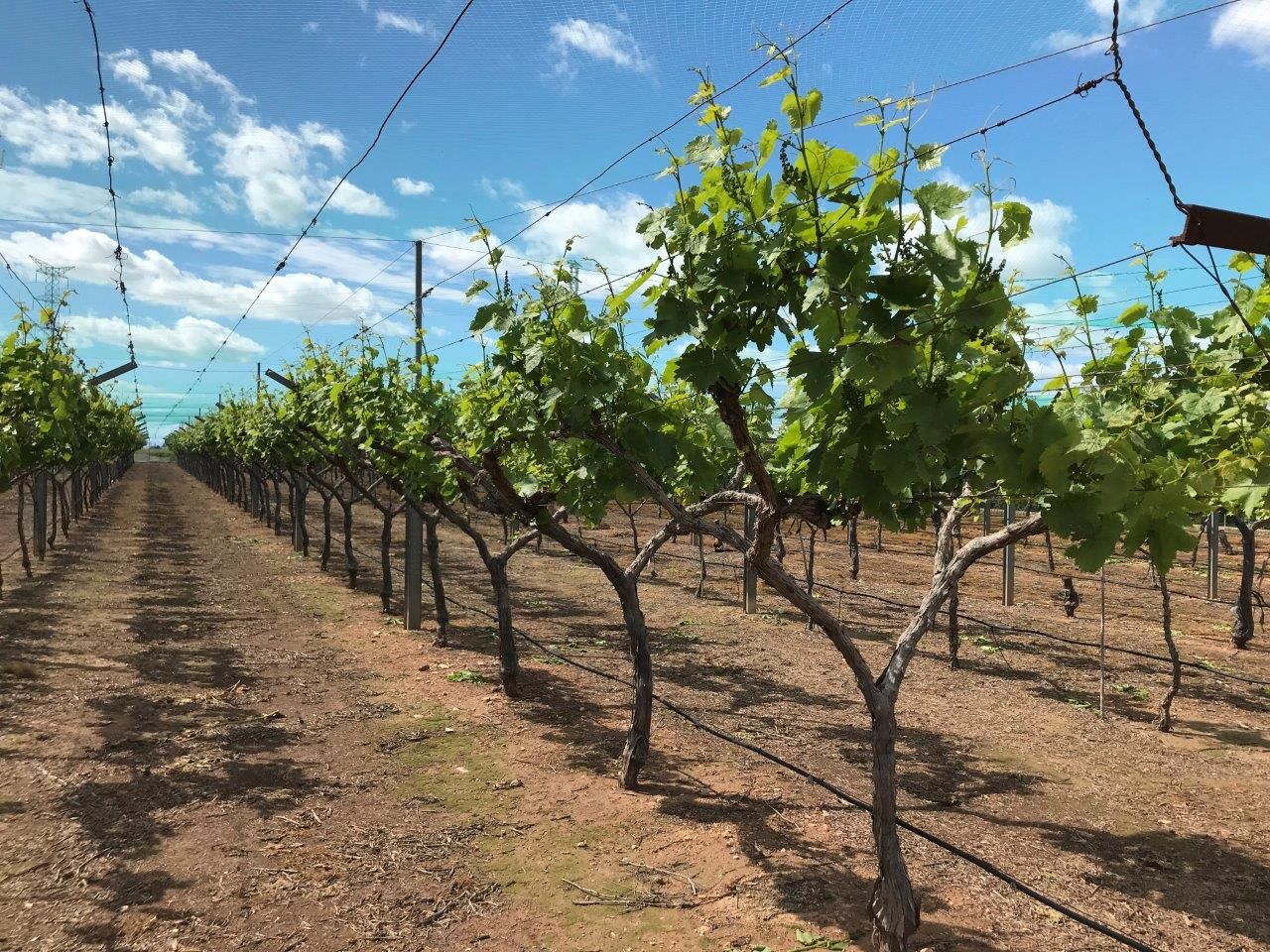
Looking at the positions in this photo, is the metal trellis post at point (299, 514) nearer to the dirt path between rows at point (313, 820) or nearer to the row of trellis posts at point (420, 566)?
the row of trellis posts at point (420, 566)

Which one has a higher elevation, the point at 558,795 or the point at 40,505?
the point at 40,505

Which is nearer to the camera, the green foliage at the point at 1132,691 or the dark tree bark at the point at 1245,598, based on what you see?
the green foliage at the point at 1132,691

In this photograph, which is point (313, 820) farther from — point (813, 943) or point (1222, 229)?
point (1222, 229)

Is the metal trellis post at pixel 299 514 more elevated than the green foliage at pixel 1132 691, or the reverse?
the metal trellis post at pixel 299 514

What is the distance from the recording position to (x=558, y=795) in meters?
6.47

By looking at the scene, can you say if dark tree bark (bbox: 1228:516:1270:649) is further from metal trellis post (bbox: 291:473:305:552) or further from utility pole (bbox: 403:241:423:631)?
metal trellis post (bbox: 291:473:305:552)

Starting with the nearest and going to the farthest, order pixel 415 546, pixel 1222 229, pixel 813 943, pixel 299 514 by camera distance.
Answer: pixel 1222 229
pixel 813 943
pixel 415 546
pixel 299 514

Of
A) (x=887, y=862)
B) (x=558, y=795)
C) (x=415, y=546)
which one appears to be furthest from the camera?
(x=415, y=546)

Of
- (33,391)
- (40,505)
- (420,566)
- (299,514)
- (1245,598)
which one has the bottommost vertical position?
(1245,598)

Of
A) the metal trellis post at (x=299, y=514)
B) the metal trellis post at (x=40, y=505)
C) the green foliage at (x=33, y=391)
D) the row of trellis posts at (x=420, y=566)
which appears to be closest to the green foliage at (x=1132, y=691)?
the row of trellis posts at (x=420, y=566)

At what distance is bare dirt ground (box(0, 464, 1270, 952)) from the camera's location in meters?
4.69

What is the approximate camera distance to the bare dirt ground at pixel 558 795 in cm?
469

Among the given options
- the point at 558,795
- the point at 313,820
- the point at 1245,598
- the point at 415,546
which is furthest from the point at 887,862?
the point at 1245,598

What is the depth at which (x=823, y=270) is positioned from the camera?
294cm
